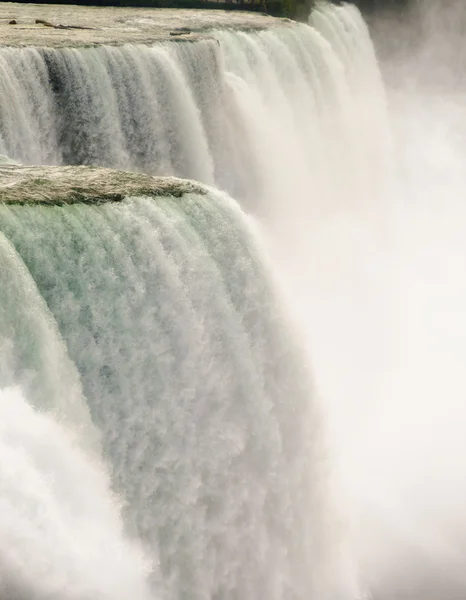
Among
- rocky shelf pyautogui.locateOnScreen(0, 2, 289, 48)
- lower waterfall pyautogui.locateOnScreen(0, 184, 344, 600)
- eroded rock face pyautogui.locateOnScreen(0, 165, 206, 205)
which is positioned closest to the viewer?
lower waterfall pyautogui.locateOnScreen(0, 184, 344, 600)

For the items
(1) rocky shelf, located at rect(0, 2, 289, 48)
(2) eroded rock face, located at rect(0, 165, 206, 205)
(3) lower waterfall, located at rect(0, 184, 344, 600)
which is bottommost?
(3) lower waterfall, located at rect(0, 184, 344, 600)

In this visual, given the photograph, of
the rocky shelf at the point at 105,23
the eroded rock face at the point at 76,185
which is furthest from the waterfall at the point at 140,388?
the rocky shelf at the point at 105,23

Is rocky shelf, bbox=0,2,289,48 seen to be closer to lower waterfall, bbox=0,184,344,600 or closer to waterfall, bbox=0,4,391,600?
waterfall, bbox=0,4,391,600

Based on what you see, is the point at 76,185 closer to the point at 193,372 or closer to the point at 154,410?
the point at 193,372

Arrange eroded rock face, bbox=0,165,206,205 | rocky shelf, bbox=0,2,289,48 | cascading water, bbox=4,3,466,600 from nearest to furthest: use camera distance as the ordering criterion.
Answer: cascading water, bbox=4,3,466,600
eroded rock face, bbox=0,165,206,205
rocky shelf, bbox=0,2,289,48

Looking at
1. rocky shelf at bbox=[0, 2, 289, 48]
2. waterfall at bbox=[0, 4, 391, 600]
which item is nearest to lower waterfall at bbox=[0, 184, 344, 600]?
waterfall at bbox=[0, 4, 391, 600]

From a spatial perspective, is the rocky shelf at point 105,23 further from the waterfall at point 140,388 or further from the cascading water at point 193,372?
the waterfall at point 140,388

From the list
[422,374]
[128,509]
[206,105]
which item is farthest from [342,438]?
[206,105]
